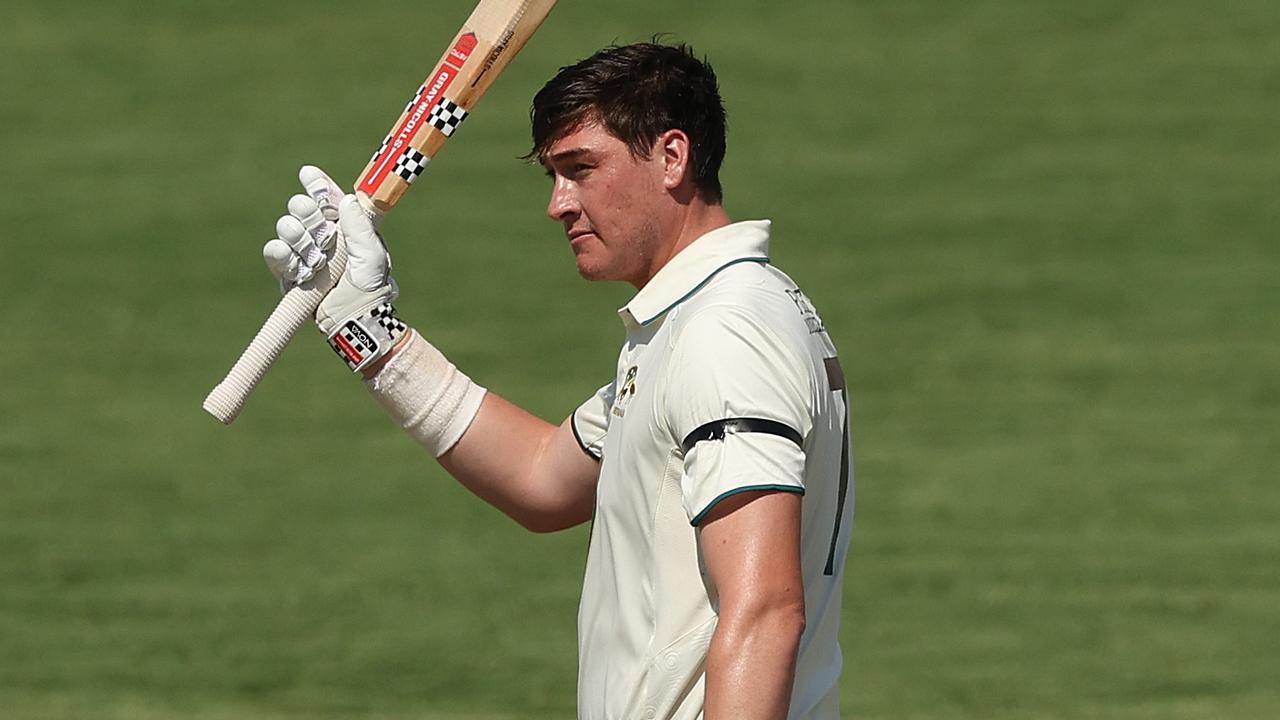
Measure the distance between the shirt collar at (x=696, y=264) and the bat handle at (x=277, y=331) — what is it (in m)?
1.10

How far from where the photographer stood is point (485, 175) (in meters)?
15.9

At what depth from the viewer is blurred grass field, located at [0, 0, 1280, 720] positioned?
31.9 feet

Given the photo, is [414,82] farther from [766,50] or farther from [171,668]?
[171,668]

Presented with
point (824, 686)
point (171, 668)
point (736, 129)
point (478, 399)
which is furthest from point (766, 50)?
point (824, 686)

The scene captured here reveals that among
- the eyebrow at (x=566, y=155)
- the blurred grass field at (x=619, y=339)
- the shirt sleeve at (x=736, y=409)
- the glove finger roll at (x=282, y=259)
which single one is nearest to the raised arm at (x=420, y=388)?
the glove finger roll at (x=282, y=259)

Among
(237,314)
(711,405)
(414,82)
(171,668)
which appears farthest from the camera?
(414,82)

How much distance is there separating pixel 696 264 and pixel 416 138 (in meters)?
1.24

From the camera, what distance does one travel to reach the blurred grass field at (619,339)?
31.9 feet

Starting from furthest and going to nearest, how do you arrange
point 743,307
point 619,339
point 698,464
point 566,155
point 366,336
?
point 619,339 < point 366,336 < point 566,155 < point 743,307 < point 698,464

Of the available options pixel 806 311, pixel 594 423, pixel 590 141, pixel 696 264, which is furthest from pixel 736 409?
pixel 594 423

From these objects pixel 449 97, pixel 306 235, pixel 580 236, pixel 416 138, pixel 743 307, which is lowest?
pixel 743 307

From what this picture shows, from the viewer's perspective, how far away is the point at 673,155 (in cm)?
450

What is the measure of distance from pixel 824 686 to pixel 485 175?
11895 mm

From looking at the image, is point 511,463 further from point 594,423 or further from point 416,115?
point 416,115
